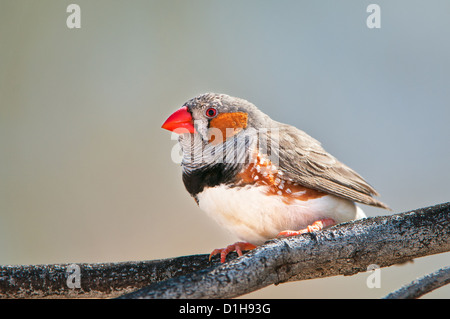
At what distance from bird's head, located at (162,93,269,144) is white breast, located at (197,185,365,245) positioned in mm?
298

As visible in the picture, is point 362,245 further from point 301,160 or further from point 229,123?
point 229,123

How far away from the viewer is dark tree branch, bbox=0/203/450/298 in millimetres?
1493

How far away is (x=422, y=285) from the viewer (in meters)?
1.42

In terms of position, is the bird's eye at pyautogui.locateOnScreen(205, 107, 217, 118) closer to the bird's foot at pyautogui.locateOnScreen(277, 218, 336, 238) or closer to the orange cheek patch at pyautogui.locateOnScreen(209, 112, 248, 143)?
the orange cheek patch at pyautogui.locateOnScreen(209, 112, 248, 143)

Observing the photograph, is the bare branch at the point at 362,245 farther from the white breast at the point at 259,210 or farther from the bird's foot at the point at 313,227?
the white breast at the point at 259,210

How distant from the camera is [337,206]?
2.54 meters

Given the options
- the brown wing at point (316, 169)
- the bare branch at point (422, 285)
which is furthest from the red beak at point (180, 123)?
the bare branch at point (422, 285)

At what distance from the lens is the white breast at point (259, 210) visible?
7.58ft
